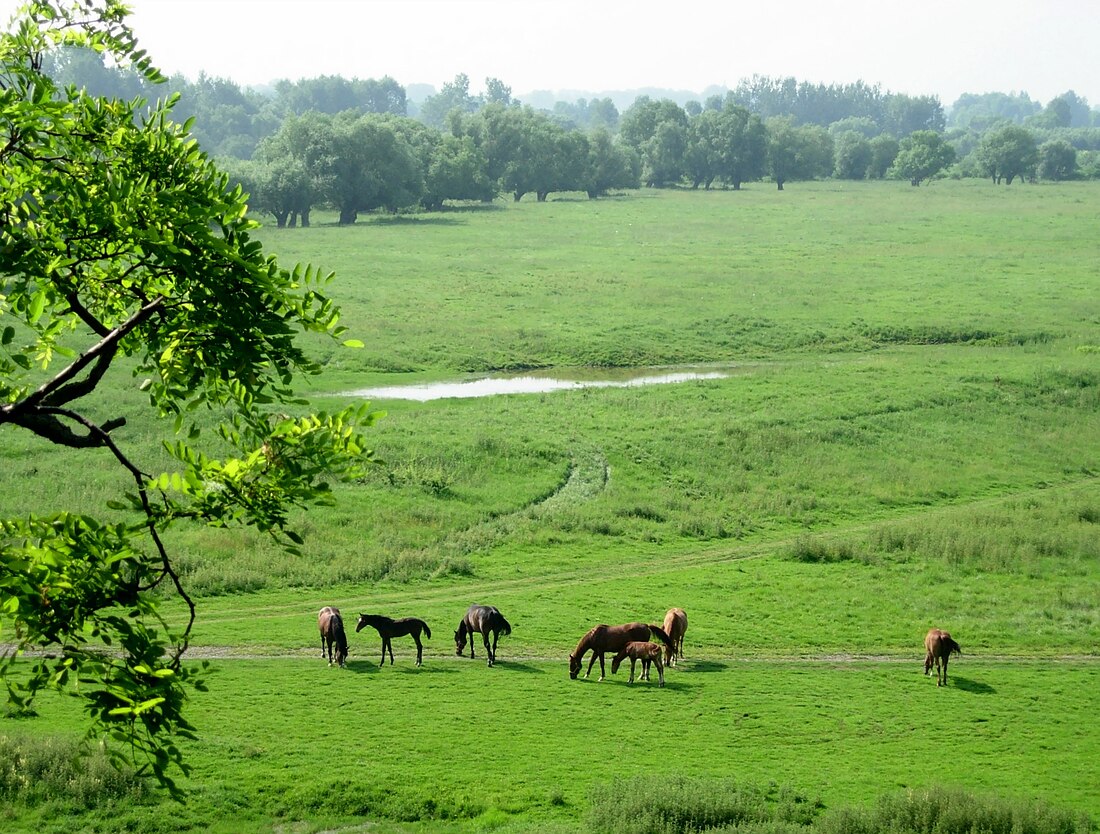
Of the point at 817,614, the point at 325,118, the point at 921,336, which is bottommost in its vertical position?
the point at 817,614

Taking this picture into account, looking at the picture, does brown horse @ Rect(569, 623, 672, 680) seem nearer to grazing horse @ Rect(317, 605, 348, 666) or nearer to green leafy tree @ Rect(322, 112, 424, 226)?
grazing horse @ Rect(317, 605, 348, 666)

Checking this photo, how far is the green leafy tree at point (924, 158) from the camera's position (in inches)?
6796

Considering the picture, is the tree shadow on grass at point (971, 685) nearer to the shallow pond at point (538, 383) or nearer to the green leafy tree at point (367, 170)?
the shallow pond at point (538, 383)

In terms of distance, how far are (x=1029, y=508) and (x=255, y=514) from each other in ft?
121

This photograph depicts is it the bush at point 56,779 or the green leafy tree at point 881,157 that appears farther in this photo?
the green leafy tree at point 881,157

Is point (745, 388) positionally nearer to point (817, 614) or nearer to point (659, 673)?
point (817, 614)

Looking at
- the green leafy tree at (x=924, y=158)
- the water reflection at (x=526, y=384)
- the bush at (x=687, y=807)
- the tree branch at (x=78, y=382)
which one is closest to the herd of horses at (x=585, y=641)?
the bush at (x=687, y=807)

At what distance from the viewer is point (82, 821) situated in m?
18.3

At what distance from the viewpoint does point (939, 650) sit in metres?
25.6

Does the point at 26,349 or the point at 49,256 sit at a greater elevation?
the point at 49,256

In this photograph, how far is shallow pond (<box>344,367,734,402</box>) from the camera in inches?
2227

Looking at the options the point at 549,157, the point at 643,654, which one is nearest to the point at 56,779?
the point at 643,654

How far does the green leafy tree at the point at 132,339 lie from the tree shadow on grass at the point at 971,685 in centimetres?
1997

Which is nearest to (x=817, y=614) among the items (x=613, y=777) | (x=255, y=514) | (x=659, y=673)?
(x=659, y=673)
